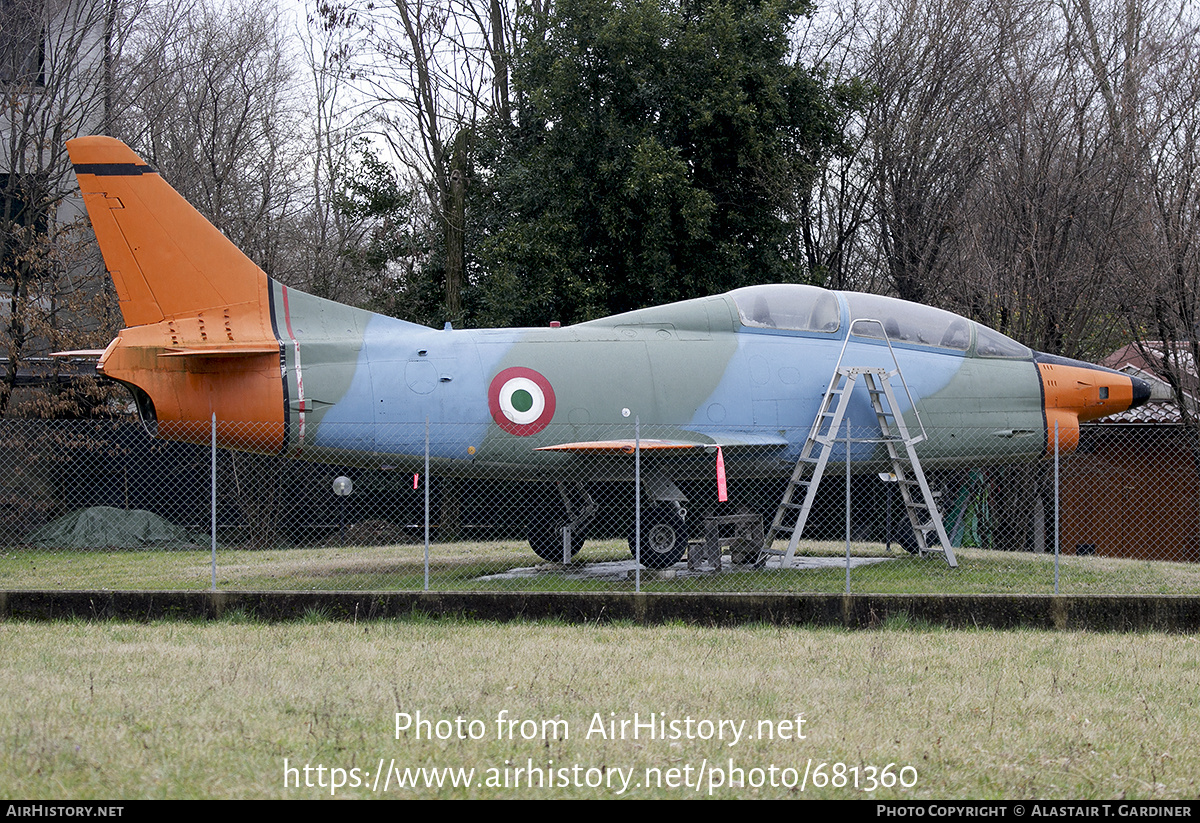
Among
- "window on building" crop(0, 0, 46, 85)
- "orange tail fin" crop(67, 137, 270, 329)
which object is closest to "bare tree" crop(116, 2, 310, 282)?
"window on building" crop(0, 0, 46, 85)

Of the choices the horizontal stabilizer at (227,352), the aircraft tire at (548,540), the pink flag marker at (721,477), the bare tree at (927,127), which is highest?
the bare tree at (927,127)

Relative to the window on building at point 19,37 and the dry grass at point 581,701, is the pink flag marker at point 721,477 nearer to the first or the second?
the dry grass at point 581,701

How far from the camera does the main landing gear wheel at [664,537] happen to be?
1310cm

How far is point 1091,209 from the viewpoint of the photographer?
797 inches

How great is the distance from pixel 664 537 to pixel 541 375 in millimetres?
2535

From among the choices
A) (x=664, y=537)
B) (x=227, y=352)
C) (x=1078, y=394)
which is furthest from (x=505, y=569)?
(x=1078, y=394)

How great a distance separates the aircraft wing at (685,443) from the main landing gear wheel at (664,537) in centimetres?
101

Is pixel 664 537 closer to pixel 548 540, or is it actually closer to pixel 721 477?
pixel 721 477

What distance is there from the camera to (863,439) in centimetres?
1291

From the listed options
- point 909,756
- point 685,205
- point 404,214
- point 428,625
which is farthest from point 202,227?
point 404,214

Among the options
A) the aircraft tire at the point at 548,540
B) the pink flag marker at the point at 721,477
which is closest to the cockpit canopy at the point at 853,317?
the pink flag marker at the point at 721,477

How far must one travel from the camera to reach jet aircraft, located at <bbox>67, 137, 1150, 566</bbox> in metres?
11.7

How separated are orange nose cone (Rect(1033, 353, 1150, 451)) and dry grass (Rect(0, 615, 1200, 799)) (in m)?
4.46

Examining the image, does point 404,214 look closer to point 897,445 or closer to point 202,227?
point 202,227
